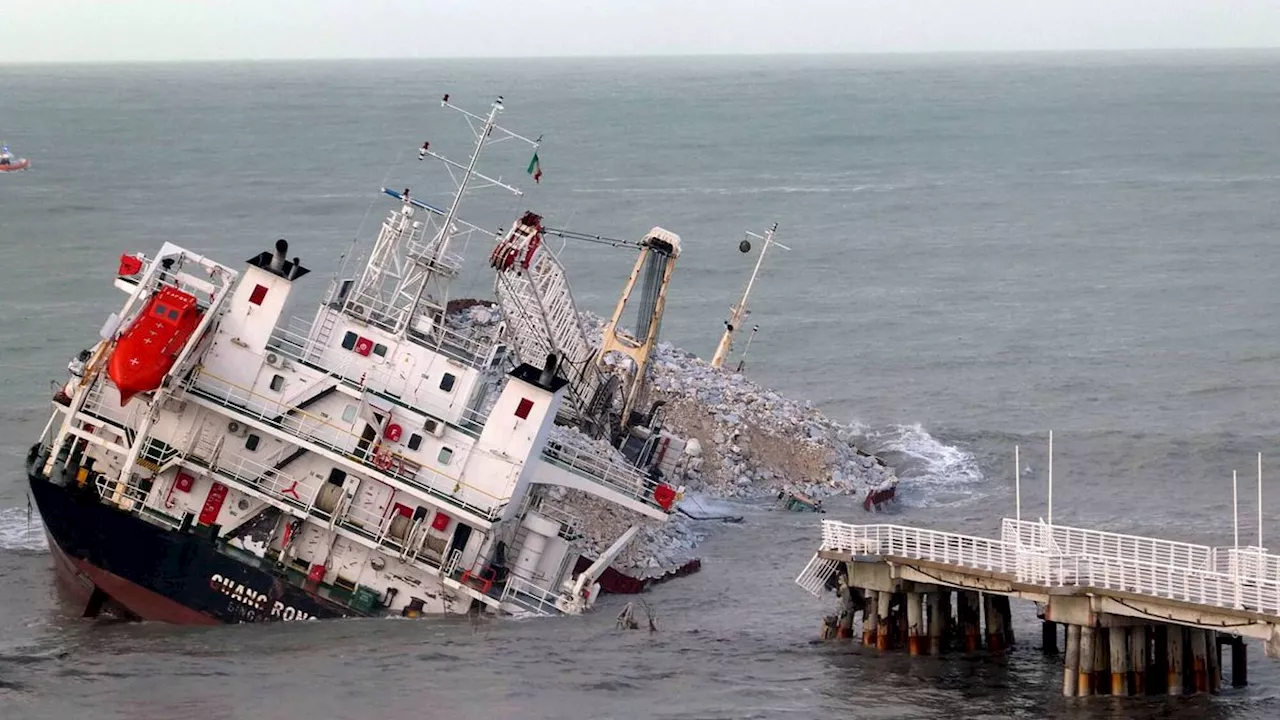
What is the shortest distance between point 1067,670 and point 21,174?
109m

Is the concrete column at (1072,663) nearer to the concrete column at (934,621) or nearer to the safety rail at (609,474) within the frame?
the concrete column at (934,621)

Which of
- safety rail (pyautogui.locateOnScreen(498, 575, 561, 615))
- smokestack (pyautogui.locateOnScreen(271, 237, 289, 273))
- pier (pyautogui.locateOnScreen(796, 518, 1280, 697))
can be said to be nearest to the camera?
pier (pyautogui.locateOnScreen(796, 518, 1280, 697))

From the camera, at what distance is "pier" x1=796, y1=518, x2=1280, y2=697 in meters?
29.7

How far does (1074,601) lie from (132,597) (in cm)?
1882

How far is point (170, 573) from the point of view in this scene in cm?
3622

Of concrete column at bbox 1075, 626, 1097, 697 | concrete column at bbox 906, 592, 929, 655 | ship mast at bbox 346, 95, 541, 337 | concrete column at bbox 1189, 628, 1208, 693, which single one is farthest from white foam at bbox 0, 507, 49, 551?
concrete column at bbox 1189, 628, 1208, 693

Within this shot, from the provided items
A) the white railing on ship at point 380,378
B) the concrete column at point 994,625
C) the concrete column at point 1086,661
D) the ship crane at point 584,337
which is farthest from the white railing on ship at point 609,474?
the concrete column at point 1086,661

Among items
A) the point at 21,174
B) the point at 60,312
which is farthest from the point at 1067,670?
the point at 21,174

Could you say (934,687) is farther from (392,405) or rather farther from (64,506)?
(64,506)

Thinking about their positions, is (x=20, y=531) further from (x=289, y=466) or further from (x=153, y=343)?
(x=153, y=343)

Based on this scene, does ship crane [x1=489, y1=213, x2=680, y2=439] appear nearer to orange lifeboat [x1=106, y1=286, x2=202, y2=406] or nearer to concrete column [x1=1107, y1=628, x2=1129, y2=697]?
orange lifeboat [x1=106, y1=286, x2=202, y2=406]

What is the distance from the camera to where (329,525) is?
3597 centimetres

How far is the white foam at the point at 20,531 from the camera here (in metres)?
43.9

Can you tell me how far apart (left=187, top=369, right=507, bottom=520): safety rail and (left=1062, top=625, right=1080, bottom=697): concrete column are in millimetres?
11544
